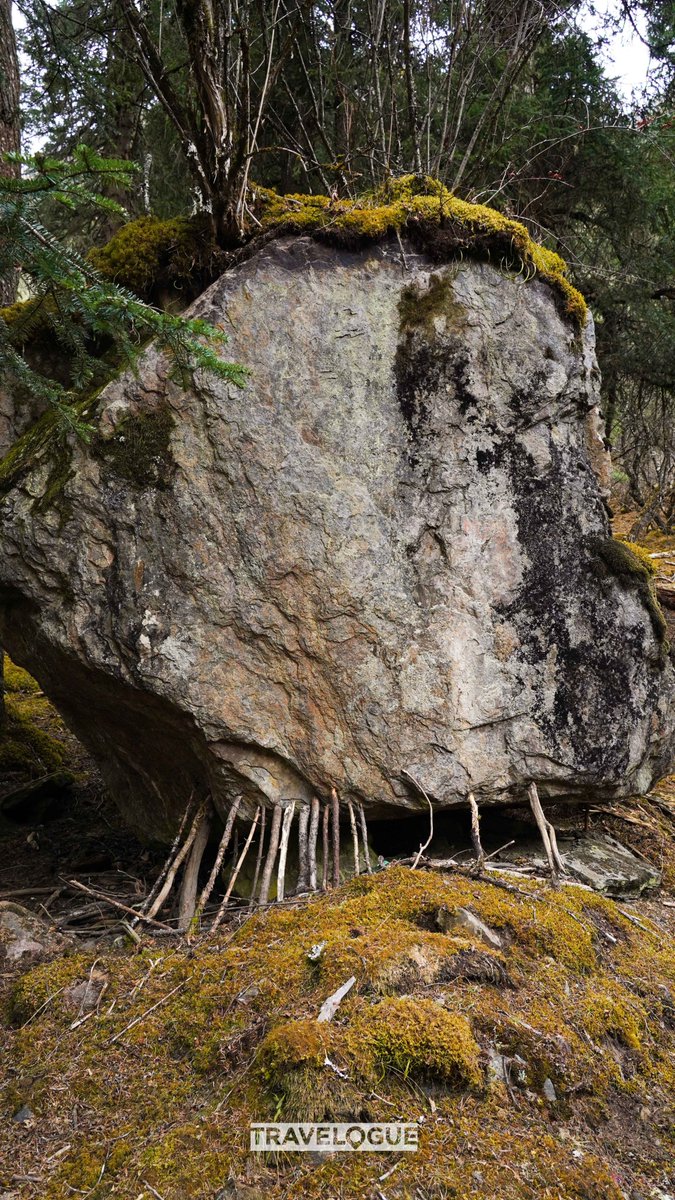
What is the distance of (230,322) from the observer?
4.19 meters

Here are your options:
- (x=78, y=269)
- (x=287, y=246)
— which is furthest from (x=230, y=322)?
(x=78, y=269)

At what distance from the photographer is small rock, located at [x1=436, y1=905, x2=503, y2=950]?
3309 mm

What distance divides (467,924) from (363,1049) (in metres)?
0.86

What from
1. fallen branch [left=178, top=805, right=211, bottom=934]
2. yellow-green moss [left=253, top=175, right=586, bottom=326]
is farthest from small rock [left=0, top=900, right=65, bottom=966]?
yellow-green moss [left=253, top=175, right=586, bottom=326]

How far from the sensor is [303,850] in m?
4.04

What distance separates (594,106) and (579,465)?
4105mm

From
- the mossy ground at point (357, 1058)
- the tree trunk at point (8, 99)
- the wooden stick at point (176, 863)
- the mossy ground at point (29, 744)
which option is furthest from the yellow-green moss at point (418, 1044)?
the tree trunk at point (8, 99)

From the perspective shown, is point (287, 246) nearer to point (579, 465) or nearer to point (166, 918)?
point (579, 465)

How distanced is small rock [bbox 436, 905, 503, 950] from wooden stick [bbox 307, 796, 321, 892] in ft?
2.41

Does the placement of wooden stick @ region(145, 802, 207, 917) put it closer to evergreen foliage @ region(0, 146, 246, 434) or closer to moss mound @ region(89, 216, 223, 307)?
evergreen foliage @ region(0, 146, 246, 434)

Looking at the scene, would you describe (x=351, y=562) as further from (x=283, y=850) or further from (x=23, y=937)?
(x=23, y=937)

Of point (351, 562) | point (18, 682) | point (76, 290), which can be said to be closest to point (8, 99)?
point (76, 290)

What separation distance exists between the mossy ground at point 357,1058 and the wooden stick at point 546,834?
57 centimetres

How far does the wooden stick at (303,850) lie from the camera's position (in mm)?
3955
